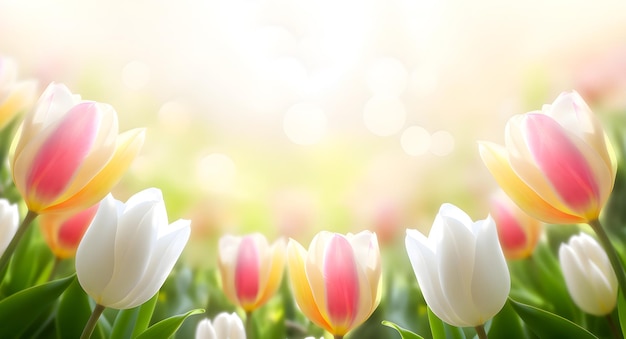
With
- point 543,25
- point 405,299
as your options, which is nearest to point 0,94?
point 405,299

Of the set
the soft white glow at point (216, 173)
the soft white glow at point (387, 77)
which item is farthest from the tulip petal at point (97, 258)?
the soft white glow at point (387, 77)

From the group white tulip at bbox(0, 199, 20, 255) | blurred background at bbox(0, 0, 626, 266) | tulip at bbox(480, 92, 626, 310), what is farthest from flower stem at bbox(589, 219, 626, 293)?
blurred background at bbox(0, 0, 626, 266)

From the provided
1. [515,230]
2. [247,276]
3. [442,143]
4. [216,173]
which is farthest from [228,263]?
[442,143]

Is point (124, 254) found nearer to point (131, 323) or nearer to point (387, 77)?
point (131, 323)

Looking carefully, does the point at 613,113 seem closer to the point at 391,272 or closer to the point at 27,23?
the point at 391,272

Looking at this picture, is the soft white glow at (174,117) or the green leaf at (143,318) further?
the soft white glow at (174,117)

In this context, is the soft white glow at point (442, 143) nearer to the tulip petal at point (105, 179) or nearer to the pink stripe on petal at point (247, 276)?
the pink stripe on petal at point (247, 276)
